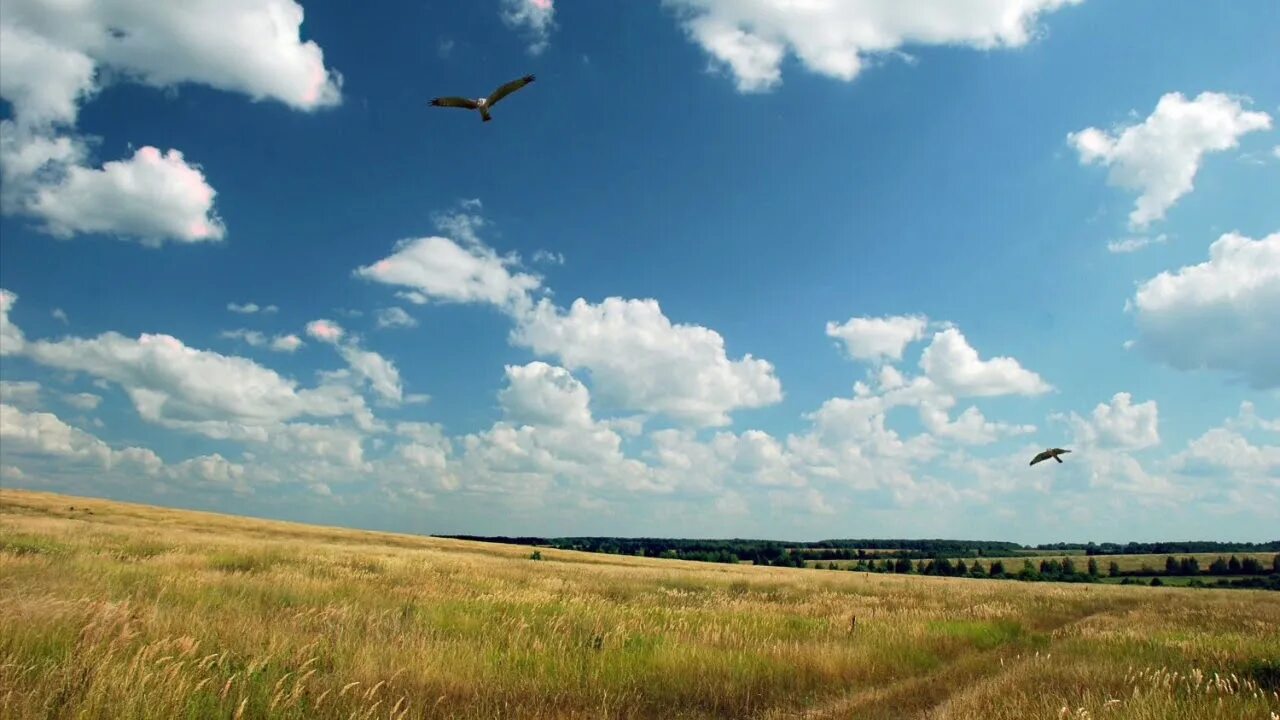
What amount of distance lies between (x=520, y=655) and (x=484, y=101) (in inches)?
280

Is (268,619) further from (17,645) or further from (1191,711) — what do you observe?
(1191,711)

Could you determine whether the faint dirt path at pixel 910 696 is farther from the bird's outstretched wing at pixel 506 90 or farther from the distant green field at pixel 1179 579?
the distant green field at pixel 1179 579

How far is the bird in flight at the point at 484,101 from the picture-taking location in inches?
359

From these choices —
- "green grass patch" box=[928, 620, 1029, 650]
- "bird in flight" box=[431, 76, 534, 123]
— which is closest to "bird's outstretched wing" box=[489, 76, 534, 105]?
"bird in flight" box=[431, 76, 534, 123]

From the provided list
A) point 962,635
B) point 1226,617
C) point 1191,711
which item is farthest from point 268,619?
point 1226,617

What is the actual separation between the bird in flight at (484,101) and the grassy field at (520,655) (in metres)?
6.69

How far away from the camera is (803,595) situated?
24.3 metres

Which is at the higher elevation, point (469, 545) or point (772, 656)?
point (772, 656)

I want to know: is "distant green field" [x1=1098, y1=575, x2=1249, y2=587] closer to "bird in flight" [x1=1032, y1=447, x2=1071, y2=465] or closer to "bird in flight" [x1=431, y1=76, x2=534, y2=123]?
"bird in flight" [x1=1032, y1=447, x2=1071, y2=465]

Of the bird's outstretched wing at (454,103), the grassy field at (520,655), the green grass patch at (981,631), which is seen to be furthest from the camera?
the green grass patch at (981,631)

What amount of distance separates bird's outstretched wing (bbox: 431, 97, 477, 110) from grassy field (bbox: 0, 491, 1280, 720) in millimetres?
6825

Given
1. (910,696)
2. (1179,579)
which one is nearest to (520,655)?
(910,696)

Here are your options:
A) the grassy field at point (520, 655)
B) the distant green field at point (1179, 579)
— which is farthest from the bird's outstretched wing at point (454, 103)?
the distant green field at point (1179, 579)

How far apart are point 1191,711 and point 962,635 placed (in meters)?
8.69
